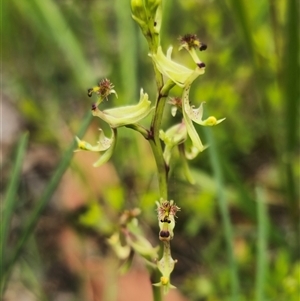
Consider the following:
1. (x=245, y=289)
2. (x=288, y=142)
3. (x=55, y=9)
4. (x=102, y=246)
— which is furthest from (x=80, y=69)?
(x=245, y=289)

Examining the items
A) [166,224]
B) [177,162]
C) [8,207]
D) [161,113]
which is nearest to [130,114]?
[161,113]

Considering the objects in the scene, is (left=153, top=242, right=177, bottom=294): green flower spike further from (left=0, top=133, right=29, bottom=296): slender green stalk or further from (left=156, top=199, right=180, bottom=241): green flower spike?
(left=0, top=133, right=29, bottom=296): slender green stalk

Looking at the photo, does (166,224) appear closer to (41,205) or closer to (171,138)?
(171,138)

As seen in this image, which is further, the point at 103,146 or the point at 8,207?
the point at 8,207

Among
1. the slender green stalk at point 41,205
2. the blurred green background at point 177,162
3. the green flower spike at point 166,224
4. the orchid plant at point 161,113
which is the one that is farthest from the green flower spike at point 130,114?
the blurred green background at point 177,162

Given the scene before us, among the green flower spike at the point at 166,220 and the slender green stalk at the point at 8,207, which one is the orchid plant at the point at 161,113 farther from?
the slender green stalk at the point at 8,207

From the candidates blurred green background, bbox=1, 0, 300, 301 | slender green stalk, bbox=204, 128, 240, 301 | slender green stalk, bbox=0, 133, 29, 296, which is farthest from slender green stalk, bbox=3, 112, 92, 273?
blurred green background, bbox=1, 0, 300, 301
